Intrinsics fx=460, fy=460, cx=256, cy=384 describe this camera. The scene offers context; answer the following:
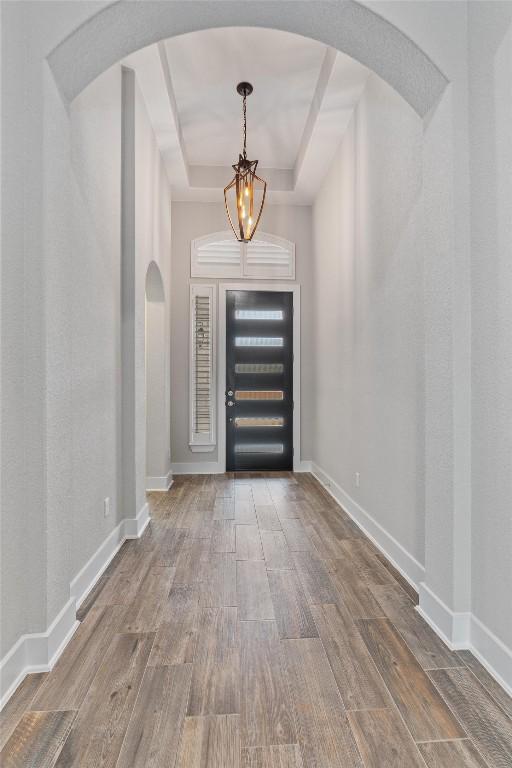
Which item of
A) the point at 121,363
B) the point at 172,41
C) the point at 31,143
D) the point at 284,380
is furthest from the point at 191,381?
the point at 31,143

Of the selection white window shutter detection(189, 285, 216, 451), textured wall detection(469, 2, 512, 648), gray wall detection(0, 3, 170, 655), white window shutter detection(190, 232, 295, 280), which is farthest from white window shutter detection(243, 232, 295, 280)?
textured wall detection(469, 2, 512, 648)

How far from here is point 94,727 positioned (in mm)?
1467

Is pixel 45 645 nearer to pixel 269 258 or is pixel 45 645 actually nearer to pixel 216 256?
pixel 216 256

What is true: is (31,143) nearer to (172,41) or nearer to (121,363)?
(121,363)

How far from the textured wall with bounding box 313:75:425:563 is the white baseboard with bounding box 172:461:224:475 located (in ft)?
4.67

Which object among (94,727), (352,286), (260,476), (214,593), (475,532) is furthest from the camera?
(260,476)

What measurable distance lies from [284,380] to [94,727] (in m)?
4.37

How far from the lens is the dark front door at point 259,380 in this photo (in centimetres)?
553

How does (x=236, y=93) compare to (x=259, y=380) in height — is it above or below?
above

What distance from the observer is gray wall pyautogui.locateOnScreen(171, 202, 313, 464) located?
545 cm

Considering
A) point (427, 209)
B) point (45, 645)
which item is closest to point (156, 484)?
point (45, 645)

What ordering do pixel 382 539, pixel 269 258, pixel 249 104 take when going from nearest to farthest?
pixel 382 539 < pixel 249 104 < pixel 269 258

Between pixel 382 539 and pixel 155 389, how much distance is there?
8.48 ft

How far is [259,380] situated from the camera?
5562 mm
